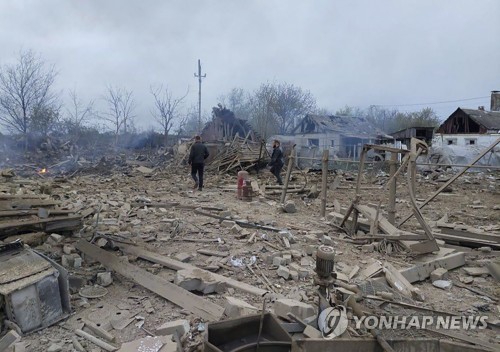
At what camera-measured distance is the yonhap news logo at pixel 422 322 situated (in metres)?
3.22

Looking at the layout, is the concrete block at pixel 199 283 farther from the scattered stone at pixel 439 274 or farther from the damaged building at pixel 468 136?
the damaged building at pixel 468 136

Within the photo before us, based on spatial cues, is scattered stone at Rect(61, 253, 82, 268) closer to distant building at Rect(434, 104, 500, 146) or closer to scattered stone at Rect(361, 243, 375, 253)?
scattered stone at Rect(361, 243, 375, 253)

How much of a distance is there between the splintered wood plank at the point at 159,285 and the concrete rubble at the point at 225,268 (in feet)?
0.04

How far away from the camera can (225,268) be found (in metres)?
4.55

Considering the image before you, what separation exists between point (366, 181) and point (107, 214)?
1199 cm

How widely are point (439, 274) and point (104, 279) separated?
4.39 meters

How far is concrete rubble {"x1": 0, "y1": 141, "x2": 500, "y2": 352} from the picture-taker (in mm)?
3096

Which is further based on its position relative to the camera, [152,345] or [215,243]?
[215,243]

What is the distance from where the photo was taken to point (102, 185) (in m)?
12.7

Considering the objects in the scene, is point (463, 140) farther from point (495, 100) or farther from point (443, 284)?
point (443, 284)

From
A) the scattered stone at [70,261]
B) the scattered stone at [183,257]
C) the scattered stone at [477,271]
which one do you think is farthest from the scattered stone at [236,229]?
the scattered stone at [477,271]

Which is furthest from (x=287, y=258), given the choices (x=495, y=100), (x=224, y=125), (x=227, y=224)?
(x=495, y=100)

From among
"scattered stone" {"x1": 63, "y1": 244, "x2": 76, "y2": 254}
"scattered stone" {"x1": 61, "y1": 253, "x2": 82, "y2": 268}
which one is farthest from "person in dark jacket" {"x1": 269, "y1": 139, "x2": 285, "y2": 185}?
"scattered stone" {"x1": 61, "y1": 253, "x2": 82, "y2": 268}

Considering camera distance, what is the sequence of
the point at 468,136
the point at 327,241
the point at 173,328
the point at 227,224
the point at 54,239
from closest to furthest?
the point at 173,328 < the point at 54,239 < the point at 327,241 < the point at 227,224 < the point at 468,136
